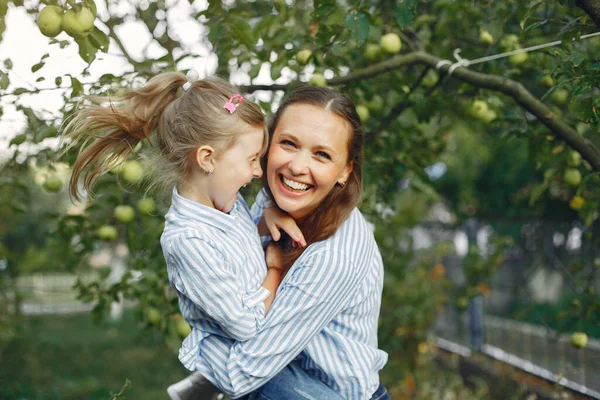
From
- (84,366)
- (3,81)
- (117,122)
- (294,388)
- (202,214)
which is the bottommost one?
(84,366)

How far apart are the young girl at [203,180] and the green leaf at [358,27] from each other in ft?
1.92

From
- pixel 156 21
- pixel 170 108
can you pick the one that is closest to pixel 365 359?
pixel 170 108

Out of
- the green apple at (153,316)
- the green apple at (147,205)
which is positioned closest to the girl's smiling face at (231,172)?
the green apple at (147,205)

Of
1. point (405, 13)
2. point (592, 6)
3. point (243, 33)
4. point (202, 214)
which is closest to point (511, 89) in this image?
point (405, 13)

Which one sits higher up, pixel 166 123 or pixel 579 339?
pixel 166 123

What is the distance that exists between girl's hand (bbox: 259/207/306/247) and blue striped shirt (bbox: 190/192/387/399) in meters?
0.08

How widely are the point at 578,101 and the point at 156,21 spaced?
2447 millimetres

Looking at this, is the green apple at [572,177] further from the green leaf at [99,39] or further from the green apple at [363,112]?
the green leaf at [99,39]

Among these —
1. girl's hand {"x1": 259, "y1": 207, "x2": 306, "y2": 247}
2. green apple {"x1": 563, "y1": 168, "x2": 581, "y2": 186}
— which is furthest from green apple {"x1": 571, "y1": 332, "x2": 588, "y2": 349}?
girl's hand {"x1": 259, "y1": 207, "x2": 306, "y2": 247}

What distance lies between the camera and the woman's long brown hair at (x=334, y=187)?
169cm

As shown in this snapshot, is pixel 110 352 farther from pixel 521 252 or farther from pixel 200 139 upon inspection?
pixel 200 139

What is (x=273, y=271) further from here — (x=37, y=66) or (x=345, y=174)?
(x=37, y=66)

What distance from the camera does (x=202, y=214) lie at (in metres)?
1.58

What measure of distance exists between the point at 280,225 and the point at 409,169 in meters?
1.35
